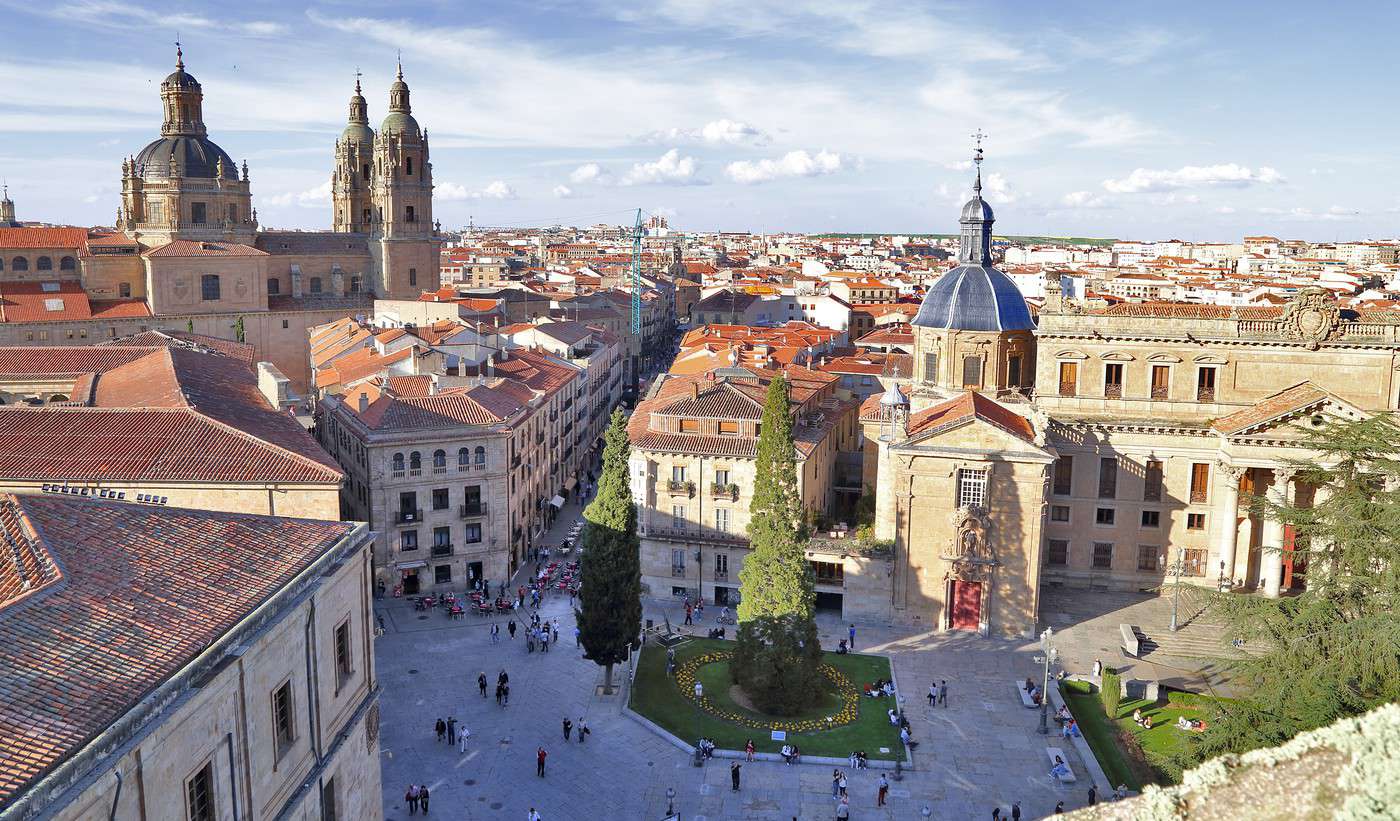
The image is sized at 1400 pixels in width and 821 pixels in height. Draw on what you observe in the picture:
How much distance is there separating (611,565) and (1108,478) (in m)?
23.7

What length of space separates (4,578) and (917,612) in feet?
112

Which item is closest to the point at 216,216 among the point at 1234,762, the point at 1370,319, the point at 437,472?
the point at 437,472

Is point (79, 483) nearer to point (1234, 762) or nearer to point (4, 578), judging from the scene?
point (4, 578)

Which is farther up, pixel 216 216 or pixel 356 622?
pixel 216 216

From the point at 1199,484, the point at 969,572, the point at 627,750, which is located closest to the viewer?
the point at 627,750

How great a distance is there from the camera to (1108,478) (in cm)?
4872

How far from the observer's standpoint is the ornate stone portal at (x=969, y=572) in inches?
1732

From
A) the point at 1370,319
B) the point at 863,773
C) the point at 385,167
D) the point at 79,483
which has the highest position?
the point at 385,167

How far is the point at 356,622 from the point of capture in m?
26.8

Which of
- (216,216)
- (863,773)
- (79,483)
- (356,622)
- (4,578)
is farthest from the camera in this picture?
(216,216)

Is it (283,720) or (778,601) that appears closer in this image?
(283,720)

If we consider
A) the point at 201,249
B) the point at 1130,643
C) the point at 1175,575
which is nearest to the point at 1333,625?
the point at 1130,643

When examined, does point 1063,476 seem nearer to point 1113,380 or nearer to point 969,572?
point 1113,380

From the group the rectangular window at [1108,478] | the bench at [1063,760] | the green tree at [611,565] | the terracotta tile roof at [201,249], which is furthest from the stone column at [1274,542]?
the terracotta tile roof at [201,249]
